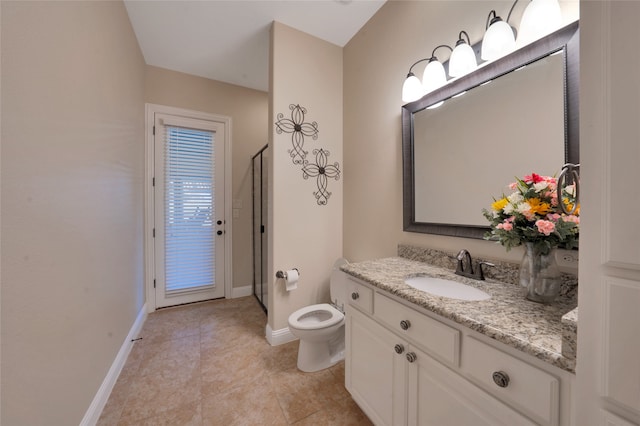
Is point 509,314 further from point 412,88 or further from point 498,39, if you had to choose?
point 412,88

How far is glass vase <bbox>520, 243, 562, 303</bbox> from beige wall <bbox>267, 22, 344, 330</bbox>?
1518mm

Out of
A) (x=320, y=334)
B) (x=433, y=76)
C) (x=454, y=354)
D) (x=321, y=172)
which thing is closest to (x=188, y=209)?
(x=321, y=172)

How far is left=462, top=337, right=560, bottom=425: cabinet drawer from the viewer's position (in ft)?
1.92

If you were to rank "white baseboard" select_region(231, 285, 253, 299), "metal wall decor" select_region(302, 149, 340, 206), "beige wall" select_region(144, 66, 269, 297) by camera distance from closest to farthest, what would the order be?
"metal wall decor" select_region(302, 149, 340, 206)
"beige wall" select_region(144, 66, 269, 297)
"white baseboard" select_region(231, 285, 253, 299)

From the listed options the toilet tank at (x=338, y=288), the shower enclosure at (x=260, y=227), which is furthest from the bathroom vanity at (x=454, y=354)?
the shower enclosure at (x=260, y=227)

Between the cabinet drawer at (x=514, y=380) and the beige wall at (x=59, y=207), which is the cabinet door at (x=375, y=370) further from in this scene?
the beige wall at (x=59, y=207)

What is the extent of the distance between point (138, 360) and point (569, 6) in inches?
127

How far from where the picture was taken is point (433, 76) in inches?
53.9

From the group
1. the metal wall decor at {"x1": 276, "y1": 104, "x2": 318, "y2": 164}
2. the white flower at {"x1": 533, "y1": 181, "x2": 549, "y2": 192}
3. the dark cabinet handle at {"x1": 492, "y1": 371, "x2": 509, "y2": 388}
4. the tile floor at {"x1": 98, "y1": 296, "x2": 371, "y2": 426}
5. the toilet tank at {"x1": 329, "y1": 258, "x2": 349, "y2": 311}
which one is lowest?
the tile floor at {"x1": 98, "y1": 296, "x2": 371, "y2": 426}

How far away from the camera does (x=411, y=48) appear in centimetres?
158

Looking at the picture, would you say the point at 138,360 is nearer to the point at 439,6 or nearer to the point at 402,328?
the point at 402,328

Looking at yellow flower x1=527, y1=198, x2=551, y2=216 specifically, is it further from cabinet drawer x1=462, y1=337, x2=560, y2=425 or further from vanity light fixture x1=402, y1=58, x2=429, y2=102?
vanity light fixture x1=402, y1=58, x2=429, y2=102

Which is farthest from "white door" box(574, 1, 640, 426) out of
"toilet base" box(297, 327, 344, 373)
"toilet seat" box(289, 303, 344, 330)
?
"toilet base" box(297, 327, 344, 373)

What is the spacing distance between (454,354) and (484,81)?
128cm
